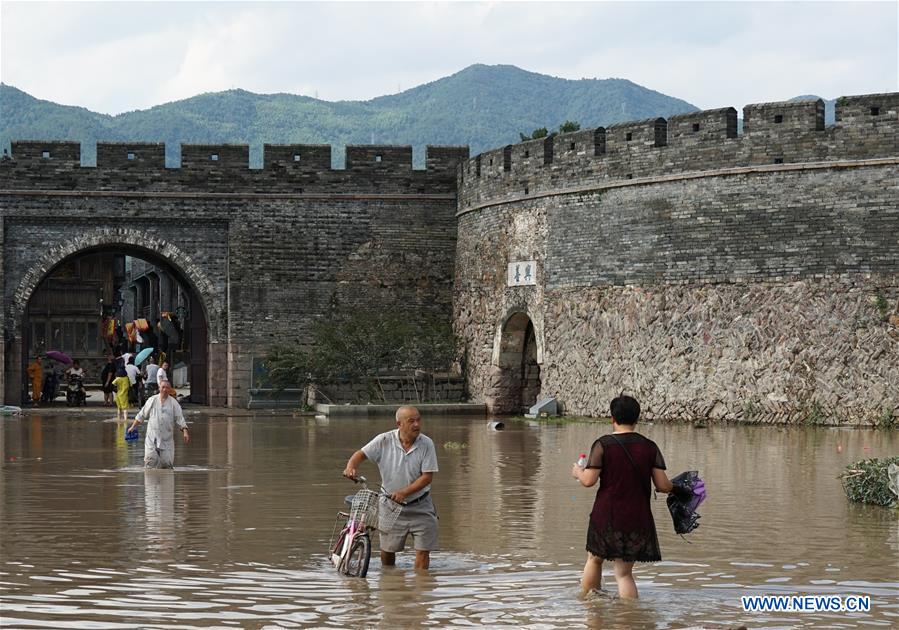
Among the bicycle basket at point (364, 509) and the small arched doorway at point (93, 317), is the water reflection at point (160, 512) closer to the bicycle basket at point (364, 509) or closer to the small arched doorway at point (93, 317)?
the bicycle basket at point (364, 509)

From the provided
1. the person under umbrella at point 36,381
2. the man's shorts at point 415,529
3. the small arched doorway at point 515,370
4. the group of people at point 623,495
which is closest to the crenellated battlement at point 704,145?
the small arched doorway at point 515,370

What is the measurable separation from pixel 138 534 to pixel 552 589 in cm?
334

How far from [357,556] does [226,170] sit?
22.0 m

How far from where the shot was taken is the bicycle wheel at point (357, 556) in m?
8.78

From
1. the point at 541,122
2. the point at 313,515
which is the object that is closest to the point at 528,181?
the point at 313,515

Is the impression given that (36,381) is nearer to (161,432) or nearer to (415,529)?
(161,432)

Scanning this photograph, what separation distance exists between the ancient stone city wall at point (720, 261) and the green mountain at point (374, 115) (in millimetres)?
87045

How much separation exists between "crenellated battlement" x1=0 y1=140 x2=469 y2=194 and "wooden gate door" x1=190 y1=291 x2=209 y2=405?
8.17ft

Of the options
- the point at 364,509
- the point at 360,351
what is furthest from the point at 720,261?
the point at 364,509

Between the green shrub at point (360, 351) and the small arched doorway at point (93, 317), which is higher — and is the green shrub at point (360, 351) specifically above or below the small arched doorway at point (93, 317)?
below

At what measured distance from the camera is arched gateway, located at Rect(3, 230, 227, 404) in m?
29.2

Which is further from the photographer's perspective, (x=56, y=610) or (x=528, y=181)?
(x=528, y=181)

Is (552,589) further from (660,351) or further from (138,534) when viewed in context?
(660,351)

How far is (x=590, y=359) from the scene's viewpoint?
25984 mm
